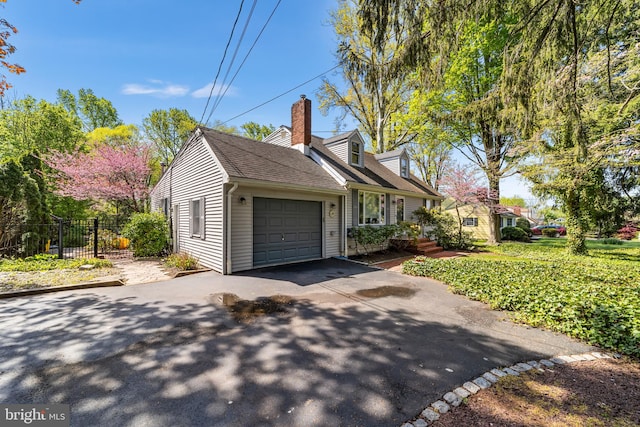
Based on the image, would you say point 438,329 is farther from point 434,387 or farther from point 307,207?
point 307,207

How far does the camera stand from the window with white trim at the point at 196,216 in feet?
28.0

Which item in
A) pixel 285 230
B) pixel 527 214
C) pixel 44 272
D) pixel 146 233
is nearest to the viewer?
pixel 44 272

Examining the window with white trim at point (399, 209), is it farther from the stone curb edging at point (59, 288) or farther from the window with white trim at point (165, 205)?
the stone curb edging at point (59, 288)

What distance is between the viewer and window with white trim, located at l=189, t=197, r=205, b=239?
8.55m

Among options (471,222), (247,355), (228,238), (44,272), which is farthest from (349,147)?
(471,222)

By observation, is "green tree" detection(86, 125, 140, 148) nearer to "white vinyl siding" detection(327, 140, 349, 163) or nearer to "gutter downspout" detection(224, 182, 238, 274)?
"white vinyl siding" detection(327, 140, 349, 163)

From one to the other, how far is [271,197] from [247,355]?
576 centimetres

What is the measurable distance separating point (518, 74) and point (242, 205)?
6963 millimetres

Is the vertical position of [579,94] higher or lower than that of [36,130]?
lower

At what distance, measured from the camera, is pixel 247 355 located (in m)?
3.17

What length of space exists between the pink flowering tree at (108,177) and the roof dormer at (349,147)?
11990 mm

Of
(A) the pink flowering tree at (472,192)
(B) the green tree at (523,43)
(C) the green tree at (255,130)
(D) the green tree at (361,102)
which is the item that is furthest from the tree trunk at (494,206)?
(C) the green tree at (255,130)

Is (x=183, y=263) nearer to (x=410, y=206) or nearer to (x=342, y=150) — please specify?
(x=342, y=150)

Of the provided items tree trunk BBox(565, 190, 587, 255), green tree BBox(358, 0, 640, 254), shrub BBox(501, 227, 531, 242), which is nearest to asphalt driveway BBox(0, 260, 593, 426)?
green tree BBox(358, 0, 640, 254)
